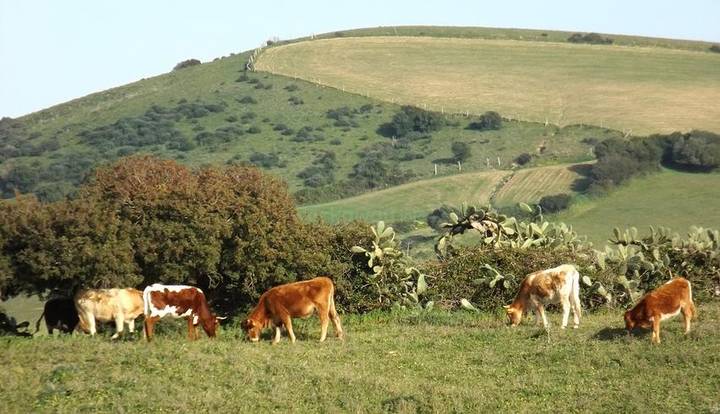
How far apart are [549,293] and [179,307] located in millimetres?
8185

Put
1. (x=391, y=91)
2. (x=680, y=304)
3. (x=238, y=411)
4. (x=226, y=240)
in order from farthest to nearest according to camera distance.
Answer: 1. (x=391, y=91)
2. (x=226, y=240)
3. (x=680, y=304)
4. (x=238, y=411)

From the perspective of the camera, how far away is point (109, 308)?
21734 mm

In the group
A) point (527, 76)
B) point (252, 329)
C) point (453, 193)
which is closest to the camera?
point (252, 329)

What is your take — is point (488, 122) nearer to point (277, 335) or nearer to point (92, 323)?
point (277, 335)

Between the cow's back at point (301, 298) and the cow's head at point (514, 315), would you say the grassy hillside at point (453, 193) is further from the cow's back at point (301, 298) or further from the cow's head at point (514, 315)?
the cow's back at point (301, 298)

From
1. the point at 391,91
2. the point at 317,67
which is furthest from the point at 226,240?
the point at 317,67

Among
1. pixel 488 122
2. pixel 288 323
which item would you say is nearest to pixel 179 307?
pixel 288 323

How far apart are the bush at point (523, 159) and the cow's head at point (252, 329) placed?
67344 mm

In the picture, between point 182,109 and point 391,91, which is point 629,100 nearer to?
point 391,91

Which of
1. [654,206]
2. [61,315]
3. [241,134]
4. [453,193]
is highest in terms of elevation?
[61,315]

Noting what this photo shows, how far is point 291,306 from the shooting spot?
21188 mm

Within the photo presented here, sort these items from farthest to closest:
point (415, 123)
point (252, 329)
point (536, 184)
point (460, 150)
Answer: point (415, 123) → point (460, 150) → point (536, 184) → point (252, 329)

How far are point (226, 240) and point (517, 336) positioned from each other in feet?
27.5

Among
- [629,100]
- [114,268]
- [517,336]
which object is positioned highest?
[114,268]
